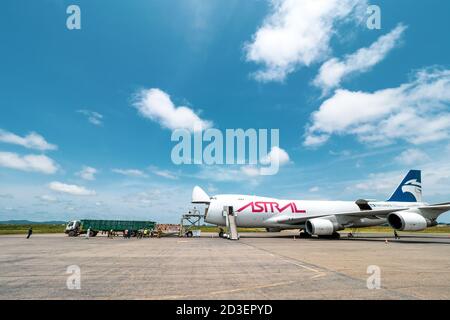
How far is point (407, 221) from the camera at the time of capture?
27.9 metres

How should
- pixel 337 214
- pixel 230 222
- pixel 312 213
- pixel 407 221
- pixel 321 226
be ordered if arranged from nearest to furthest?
1. pixel 407 221
2. pixel 321 226
3. pixel 337 214
4. pixel 230 222
5. pixel 312 213

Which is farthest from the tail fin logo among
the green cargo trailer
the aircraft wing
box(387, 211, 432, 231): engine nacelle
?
the green cargo trailer

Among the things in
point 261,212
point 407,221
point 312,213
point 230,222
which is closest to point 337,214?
point 312,213

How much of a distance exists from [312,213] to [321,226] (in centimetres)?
727

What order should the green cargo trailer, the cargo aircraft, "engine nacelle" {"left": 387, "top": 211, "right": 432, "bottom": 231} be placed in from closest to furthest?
1. "engine nacelle" {"left": 387, "top": 211, "right": 432, "bottom": 231}
2. the cargo aircraft
3. the green cargo trailer

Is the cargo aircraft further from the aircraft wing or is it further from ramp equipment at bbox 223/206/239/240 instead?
ramp equipment at bbox 223/206/239/240

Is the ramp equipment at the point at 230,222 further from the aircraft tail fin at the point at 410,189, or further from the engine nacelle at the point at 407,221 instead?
the aircraft tail fin at the point at 410,189

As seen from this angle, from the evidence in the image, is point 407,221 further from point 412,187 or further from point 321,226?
point 412,187

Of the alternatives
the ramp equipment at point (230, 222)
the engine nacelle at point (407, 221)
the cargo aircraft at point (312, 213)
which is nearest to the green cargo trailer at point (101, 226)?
the cargo aircraft at point (312, 213)

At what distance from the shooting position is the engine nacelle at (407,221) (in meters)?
27.9

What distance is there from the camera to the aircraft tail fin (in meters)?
44.9

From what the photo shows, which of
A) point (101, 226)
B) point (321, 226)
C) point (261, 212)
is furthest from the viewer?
point (101, 226)
